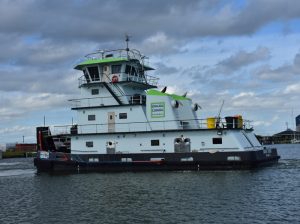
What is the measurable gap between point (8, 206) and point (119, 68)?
1721 centimetres

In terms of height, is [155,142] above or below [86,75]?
below

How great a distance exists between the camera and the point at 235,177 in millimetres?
28531

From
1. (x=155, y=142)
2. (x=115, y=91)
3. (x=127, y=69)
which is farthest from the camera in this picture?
(x=127, y=69)

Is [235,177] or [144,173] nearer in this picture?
[235,177]

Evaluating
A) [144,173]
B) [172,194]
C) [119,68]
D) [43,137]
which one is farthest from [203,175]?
[43,137]

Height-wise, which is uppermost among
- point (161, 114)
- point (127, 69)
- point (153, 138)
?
point (127, 69)

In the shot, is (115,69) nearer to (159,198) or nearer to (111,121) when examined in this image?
(111,121)

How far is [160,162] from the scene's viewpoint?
1309 inches

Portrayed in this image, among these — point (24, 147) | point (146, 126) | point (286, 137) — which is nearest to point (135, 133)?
point (146, 126)

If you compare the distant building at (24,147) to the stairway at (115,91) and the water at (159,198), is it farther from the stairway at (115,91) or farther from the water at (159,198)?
the water at (159,198)

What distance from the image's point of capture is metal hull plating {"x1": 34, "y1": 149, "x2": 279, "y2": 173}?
1256 inches

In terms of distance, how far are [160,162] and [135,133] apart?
305 centimetres

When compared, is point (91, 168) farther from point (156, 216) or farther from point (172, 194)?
point (156, 216)

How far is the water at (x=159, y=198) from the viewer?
18.5 m
